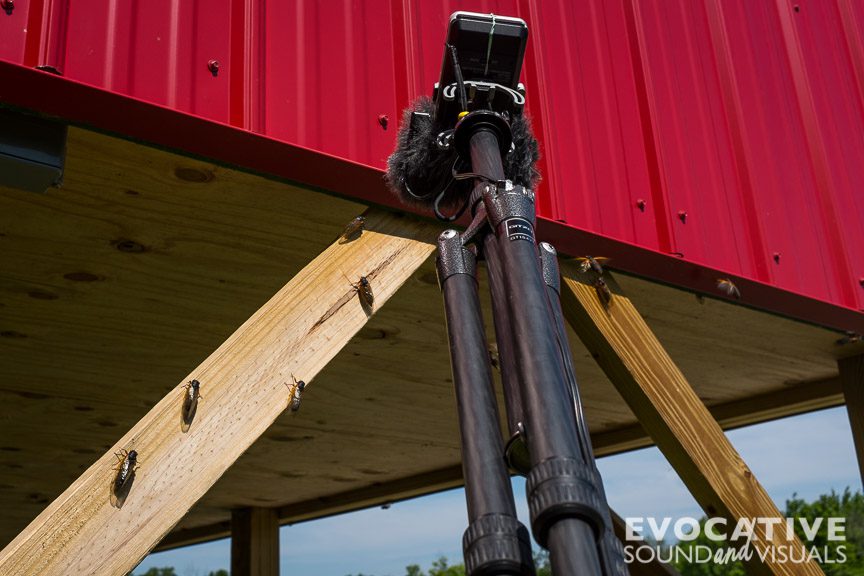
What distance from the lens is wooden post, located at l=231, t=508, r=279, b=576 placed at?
17.9ft

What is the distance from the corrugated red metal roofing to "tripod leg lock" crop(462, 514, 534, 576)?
4.41ft

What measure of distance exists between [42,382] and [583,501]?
286 centimetres

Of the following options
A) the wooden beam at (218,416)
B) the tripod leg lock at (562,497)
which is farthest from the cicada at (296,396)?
the tripod leg lock at (562,497)

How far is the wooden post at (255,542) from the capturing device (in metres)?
5.47

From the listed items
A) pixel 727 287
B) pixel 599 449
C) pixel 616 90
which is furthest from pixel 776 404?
pixel 616 90

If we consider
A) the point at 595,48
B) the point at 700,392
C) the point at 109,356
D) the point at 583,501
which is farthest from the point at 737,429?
the point at 583,501

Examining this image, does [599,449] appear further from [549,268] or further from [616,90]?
[549,268]

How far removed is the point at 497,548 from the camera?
1088 millimetres

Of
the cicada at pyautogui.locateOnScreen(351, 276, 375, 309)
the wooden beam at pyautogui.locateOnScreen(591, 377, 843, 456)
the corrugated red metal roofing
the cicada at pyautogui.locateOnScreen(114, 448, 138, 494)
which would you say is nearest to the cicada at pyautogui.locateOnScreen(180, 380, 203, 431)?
the cicada at pyautogui.locateOnScreen(114, 448, 138, 494)

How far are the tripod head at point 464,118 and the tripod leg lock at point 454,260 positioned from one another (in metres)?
0.10

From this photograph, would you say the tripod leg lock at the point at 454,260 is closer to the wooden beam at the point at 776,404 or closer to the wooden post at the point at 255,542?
the wooden beam at the point at 776,404

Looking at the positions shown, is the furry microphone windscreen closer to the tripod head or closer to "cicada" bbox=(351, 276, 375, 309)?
the tripod head

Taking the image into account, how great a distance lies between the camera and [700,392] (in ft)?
14.4

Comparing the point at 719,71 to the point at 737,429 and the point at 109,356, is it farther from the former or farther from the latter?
the point at 109,356
